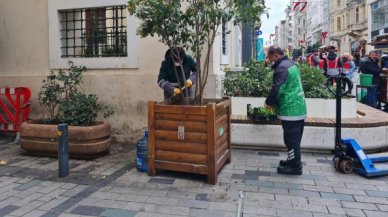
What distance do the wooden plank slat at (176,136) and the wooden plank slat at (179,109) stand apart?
0.89 ft

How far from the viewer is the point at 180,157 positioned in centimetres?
504

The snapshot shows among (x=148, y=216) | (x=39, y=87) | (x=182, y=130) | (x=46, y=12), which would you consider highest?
(x=46, y=12)

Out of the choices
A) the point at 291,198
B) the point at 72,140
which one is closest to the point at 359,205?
the point at 291,198

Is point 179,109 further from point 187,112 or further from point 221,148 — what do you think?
Result: point 221,148

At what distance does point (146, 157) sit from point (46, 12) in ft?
14.0

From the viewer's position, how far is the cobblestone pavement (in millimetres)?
4074

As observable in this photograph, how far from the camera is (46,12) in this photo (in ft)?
25.5

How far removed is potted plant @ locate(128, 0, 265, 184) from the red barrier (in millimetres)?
3679

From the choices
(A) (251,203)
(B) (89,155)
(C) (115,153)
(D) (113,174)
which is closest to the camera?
(A) (251,203)

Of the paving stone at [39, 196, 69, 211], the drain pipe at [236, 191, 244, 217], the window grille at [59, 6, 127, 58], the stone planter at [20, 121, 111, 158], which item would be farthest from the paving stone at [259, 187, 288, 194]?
the window grille at [59, 6, 127, 58]

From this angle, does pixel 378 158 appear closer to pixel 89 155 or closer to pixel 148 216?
pixel 148 216

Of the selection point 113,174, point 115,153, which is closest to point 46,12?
point 115,153

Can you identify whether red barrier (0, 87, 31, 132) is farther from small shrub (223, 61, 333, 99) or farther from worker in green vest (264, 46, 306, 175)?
worker in green vest (264, 46, 306, 175)

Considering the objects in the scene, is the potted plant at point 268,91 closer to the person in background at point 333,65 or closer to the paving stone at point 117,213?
the paving stone at point 117,213
